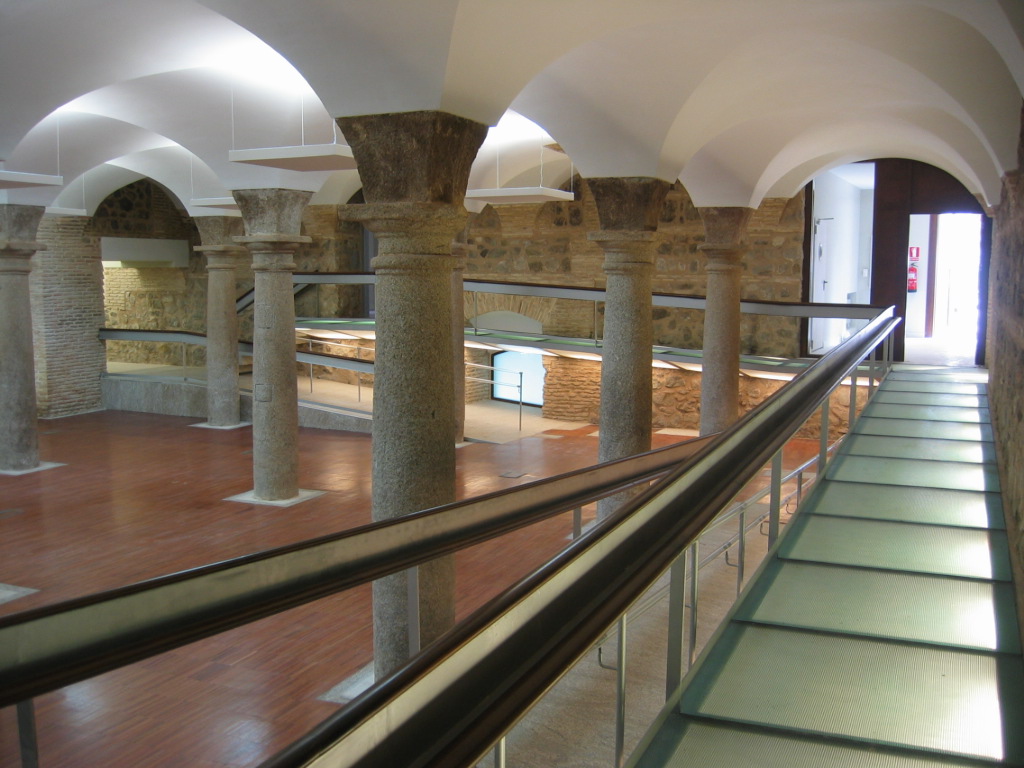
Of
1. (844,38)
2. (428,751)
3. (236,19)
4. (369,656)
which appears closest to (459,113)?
(236,19)

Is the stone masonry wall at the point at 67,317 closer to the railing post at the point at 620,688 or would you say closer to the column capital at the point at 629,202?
the column capital at the point at 629,202

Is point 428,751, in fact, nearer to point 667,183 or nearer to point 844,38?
point 844,38

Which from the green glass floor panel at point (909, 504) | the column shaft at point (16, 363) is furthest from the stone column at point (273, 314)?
the green glass floor panel at point (909, 504)

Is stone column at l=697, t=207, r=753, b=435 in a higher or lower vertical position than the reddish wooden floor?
higher

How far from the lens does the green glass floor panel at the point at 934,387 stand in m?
6.91

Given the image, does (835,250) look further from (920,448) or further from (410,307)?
(410,307)

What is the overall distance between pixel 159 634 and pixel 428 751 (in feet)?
3.12

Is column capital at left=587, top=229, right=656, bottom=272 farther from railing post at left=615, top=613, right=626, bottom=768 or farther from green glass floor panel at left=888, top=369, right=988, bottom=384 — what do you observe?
railing post at left=615, top=613, right=626, bottom=768

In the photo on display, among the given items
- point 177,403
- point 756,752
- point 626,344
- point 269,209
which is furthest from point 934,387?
point 177,403

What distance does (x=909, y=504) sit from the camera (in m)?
3.51

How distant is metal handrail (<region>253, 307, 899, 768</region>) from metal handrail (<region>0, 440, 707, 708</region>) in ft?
2.42

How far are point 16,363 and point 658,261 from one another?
9888 millimetres

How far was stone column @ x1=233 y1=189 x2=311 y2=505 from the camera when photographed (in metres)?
9.42

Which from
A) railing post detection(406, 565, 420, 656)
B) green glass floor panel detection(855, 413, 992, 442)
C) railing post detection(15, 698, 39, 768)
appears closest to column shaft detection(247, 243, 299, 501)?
green glass floor panel detection(855, 413, 992, 442)
